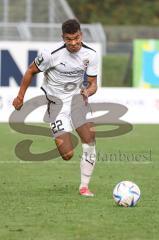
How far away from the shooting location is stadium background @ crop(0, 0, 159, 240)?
9.60 meters

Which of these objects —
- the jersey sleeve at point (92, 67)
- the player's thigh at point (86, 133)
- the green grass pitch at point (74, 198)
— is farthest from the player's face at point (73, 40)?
the green grass pitch at point (74, 198)

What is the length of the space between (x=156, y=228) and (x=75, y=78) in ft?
10.5

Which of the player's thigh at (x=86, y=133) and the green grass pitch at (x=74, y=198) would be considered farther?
the player's thigh at (x=86, y=133)

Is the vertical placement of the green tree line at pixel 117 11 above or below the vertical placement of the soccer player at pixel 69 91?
below

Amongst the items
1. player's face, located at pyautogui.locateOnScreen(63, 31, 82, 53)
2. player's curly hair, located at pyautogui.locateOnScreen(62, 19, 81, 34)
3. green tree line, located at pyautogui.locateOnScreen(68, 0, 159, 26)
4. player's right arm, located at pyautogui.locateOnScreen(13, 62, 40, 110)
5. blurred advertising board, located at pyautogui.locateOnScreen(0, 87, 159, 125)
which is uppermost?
player's curly hair, located at pyautogui.locateOnScreen(62, 19, 81, 34)

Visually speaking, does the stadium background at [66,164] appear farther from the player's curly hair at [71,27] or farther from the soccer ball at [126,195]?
the player's curly hair at [71,27]

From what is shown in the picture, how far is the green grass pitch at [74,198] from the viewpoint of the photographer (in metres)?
9.27

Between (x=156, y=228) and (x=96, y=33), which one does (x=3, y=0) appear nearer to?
(x=96, y=33)

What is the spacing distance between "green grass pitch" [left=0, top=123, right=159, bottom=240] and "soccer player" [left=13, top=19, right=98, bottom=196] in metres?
0.58

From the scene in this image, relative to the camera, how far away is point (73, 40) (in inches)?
455

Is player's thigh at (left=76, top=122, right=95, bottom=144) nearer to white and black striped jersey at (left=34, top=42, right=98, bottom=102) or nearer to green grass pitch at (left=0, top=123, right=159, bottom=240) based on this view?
white and black striped jersey at (left=34, top=42, right=98, bottom=102)

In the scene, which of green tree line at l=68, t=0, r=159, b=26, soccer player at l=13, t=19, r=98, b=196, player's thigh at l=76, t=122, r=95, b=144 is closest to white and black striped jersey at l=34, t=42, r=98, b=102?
soccer player at l=13, t=19, r=98, b=196

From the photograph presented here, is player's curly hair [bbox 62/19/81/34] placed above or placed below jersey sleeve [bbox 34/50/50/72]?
above

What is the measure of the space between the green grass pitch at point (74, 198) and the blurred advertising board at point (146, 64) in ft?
37.1
